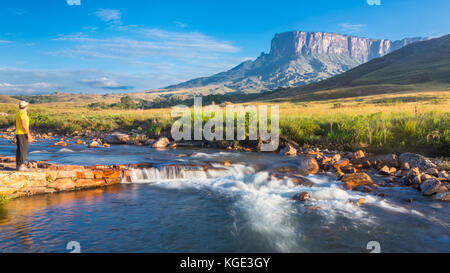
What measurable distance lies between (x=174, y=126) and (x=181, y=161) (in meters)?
8.98

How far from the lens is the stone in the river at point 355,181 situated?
35.2ft

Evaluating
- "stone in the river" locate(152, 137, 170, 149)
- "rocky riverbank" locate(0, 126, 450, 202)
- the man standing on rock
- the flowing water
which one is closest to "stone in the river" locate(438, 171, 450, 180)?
"rocky riverbank" locate(0, 126, 450, 202)

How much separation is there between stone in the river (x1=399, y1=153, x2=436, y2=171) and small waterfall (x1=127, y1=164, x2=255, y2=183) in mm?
6583

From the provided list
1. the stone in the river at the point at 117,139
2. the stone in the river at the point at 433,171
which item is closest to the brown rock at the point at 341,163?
the stone in the river at the point at 433,171

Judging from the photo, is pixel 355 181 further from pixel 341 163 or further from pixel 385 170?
pixel 341 163

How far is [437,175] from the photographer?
34.9ft

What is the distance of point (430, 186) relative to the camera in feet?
31.7

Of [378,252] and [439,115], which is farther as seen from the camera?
[439,115]

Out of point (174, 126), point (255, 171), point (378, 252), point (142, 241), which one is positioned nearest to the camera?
point (378, 252)

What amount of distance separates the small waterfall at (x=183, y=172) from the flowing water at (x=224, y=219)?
0.53 ft

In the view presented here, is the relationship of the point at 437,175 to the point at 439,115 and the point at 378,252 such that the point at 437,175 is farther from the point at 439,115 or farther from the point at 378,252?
the point at 439,115

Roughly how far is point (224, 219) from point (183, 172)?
532 centimetres
